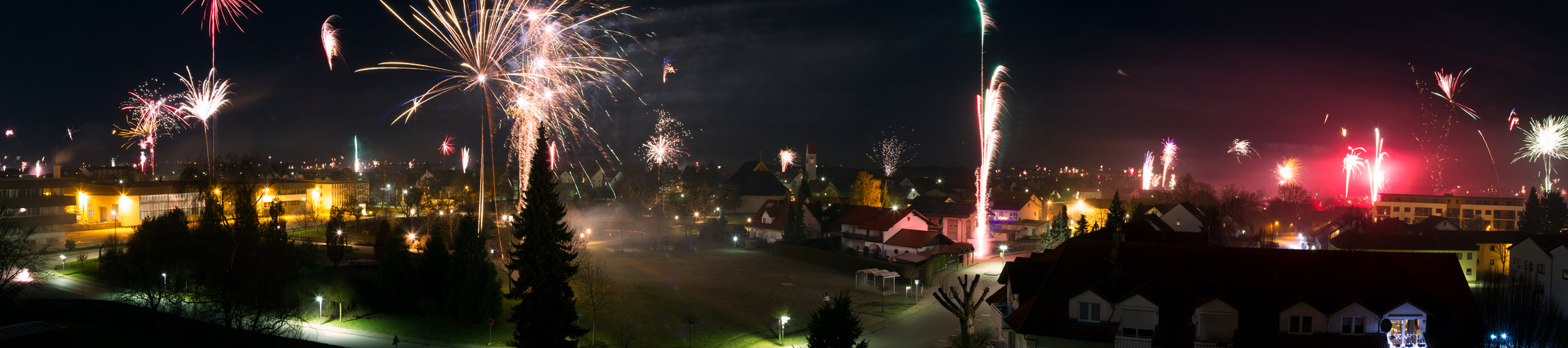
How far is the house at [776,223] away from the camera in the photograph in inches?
1880

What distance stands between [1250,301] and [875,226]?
2811 cm

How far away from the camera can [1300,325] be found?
13.7 m

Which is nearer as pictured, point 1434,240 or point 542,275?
point 542,275

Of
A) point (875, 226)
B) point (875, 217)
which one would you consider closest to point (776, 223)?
point (875, 217)

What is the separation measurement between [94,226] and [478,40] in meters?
46.6

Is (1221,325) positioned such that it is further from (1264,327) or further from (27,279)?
(27,279)

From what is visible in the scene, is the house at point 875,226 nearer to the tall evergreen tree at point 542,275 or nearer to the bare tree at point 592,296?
the bare tree at point 592,296

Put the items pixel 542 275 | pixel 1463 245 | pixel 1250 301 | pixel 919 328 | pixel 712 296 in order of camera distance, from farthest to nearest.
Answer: pixel 1463 245 < pixel 712 296 < pixel 919 328 < pixel 542 275 < pixel 1250 301

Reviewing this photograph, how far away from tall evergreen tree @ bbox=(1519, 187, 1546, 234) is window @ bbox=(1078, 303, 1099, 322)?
56957mm

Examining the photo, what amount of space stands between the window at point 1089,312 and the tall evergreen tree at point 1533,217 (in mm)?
56957

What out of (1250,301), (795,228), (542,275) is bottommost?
(795,228)

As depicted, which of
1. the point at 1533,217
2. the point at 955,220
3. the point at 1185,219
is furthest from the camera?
the point at 1533,217

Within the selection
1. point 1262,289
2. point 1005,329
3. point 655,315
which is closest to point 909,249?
point 655,315

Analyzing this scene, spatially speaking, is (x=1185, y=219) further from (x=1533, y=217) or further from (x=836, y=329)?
(x=836, y=329)
